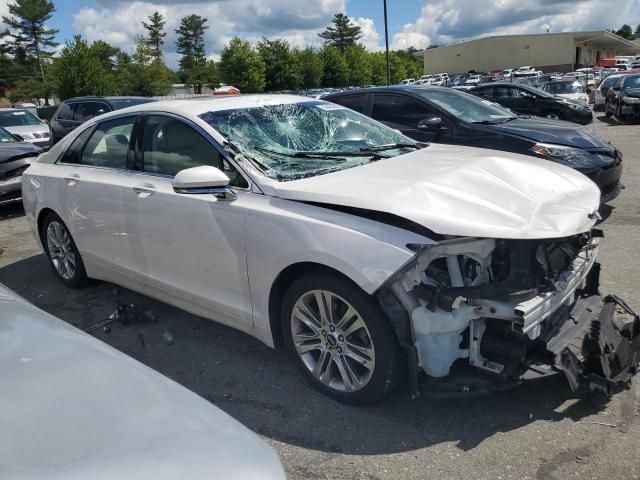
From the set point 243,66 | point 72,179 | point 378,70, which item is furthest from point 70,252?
point 378,70

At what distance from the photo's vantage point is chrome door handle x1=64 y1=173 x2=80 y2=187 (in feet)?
15.0

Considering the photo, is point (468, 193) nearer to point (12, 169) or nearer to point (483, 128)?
point (483, 128)

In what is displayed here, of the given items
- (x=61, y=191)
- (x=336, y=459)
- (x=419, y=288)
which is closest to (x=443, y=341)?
(x=419, y=288)

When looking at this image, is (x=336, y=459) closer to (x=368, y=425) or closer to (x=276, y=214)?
(x=368, y=425)

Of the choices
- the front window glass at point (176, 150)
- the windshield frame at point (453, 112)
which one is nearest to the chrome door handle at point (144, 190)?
the front window glass at point (176, 150)

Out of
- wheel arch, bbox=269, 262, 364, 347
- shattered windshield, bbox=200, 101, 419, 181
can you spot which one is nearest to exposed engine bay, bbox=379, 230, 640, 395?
wheel arch, bbox=269, 262, 364, 347

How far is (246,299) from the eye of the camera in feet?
10.9

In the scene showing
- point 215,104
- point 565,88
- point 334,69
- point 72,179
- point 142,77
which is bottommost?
point 72,179

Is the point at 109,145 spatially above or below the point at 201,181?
above

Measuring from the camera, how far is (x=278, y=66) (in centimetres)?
5062

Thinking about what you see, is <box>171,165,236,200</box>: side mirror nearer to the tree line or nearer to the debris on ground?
the debris on ground

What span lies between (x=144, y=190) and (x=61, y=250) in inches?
70.1

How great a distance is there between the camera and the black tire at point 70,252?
4.89 metres

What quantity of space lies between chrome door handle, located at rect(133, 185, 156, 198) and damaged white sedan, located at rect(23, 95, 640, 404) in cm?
1
